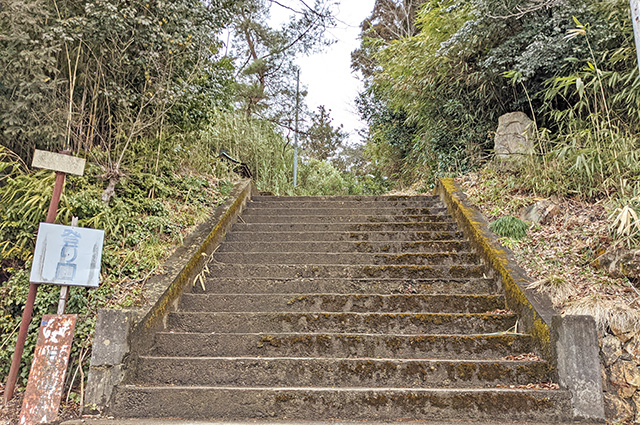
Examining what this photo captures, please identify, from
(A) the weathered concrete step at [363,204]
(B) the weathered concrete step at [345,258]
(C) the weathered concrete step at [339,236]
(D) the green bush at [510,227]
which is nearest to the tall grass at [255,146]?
(A) the weathered concrete step at [363,204]

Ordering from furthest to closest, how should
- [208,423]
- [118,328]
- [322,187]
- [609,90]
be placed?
[322,187] < [609,90] < [118,328] < [208,423]

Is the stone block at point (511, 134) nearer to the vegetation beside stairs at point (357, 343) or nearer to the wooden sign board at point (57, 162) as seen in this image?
the vegetation beside stairs at point (357, 343)

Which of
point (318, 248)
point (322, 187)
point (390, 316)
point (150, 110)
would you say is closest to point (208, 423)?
point (390, 316)

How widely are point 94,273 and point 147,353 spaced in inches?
28.9

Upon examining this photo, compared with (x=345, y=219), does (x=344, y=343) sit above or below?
below

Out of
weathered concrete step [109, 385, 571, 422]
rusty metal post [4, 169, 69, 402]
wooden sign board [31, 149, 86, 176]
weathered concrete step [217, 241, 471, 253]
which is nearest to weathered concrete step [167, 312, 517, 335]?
weathered concrete step [109, 385, 571, 422]

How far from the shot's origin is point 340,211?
18.7ft

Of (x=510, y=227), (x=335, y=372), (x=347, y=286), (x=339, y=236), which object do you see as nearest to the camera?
(x=335, y=372)

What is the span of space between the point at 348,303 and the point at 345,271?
22.5 inches

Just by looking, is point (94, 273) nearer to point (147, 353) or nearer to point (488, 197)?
point (147, 353)

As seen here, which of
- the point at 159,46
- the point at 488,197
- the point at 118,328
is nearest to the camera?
the point at 118,328

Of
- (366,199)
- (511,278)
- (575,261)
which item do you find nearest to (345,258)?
(511,278)

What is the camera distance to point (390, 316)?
319cm

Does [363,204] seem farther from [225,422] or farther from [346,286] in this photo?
[225,422]
